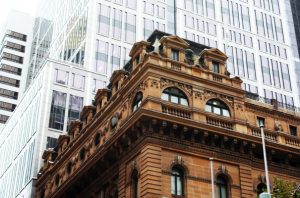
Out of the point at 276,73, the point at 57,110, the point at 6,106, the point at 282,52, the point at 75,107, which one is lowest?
the point at 57,110

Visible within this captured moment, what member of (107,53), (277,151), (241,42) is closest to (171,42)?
(277,151)

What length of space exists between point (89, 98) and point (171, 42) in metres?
36.5

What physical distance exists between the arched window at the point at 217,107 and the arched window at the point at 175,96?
2094mm

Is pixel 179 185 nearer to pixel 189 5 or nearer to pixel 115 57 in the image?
pixel 115 57

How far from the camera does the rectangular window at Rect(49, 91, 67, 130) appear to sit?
7725 centimetres

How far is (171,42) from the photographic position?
47.5 metres

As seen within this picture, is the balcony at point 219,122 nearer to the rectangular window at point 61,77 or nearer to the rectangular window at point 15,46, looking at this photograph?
the rectangular window at point 61,77

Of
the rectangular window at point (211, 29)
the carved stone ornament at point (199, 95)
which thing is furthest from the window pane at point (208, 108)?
the rectangular window at point (211, 29)

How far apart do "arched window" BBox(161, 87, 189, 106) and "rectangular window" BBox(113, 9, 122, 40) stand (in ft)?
177

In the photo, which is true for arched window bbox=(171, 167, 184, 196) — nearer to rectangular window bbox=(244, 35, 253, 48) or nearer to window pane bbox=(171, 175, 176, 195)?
window pane bbox=(171, 175, 176, 195)

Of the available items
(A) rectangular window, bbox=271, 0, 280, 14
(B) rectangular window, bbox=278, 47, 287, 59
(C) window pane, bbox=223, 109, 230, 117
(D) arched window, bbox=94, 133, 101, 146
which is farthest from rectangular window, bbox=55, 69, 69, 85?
(A) rectangular window, bbox=271, 0, 280, 14

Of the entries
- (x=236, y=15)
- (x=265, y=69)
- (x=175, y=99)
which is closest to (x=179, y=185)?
(x=175, y=99)

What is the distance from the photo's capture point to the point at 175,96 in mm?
45344

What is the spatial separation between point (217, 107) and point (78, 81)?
132ft
